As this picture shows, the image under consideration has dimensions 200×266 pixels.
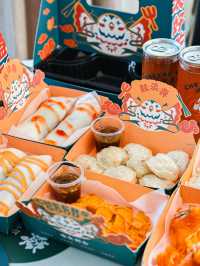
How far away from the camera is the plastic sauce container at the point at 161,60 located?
1206 millimetres

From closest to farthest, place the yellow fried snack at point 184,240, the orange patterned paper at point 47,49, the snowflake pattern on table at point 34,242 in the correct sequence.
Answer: the yellow fried snack at point 184,240
the snowflake pattern on table at point 34,242
the orange patterned paper at point 47,49

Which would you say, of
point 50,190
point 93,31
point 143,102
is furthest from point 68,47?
point 50,190

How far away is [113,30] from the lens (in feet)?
5.16

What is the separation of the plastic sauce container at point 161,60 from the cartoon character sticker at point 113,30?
28 cm

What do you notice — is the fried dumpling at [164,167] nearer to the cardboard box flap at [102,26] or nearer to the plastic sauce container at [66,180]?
the plastic sauce container at [66,180]

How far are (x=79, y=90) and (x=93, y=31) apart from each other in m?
0.28

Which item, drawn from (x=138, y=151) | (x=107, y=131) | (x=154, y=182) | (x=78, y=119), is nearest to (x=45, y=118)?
(x=78, y=119)

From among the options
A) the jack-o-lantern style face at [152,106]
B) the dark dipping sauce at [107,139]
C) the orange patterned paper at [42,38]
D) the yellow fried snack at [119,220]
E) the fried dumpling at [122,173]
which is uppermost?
the orange patterned paper at [42,38]

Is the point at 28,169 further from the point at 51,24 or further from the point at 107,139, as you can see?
the point at 51,24

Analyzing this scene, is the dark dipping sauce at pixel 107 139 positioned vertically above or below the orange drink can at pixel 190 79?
below

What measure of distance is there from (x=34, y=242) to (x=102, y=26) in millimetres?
846

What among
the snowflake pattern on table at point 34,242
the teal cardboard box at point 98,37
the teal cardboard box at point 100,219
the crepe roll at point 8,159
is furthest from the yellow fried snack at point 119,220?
the teal cardboard box at point 98,37

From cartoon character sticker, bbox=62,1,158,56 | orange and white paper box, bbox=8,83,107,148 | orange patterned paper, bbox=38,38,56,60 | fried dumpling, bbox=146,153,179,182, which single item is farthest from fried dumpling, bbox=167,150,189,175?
orange patterned paper, bbox=38,38,56,60

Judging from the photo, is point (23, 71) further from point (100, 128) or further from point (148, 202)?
point (148, 202)
